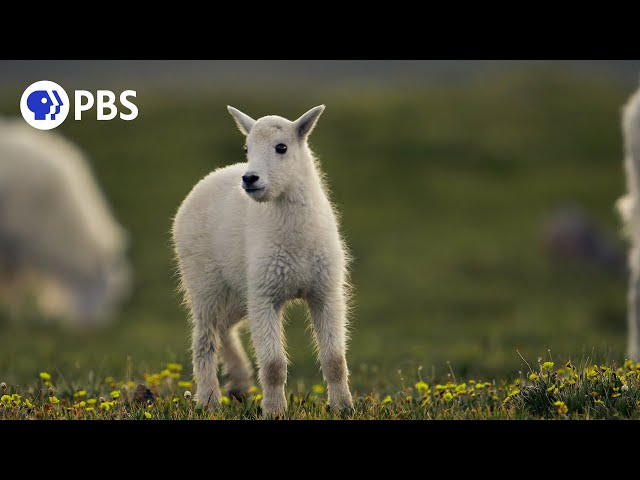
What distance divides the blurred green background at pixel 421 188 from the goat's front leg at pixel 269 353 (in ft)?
22.6

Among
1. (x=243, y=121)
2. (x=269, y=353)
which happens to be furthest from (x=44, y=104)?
(x=269, y=353)

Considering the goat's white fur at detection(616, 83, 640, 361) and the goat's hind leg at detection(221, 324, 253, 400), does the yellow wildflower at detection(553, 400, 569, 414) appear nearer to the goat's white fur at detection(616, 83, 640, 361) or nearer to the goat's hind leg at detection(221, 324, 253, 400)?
the goat's hind leg at detection(221, 324, 253, 400)

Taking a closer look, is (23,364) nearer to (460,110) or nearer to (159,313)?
(159,313)

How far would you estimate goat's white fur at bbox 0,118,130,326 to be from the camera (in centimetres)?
2259

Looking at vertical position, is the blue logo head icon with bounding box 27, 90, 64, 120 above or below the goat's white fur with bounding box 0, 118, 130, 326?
below

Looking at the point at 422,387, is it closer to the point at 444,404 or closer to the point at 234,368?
the point at 444,404

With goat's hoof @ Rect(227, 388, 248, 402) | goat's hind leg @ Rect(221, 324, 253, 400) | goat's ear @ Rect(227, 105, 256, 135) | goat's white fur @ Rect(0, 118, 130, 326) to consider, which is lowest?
goat's hoof @ Rect(227, 388, 248, 402)

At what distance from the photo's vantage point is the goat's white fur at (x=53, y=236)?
22.6 meters

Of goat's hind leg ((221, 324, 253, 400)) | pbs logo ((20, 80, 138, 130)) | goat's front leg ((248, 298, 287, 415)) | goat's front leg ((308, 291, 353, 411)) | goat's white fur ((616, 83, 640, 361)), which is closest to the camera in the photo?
goat's front leg ((248, 298, 287, 415))

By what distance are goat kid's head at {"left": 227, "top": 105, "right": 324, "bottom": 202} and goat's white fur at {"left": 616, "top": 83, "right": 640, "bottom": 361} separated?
4994mm

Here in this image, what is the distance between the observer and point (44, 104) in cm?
833

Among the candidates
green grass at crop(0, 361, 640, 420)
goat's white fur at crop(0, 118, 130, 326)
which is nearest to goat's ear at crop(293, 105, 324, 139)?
green grass at crop(0, 361, 640, 420)

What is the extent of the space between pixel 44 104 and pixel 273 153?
3.09m

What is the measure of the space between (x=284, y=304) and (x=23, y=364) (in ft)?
17.9
